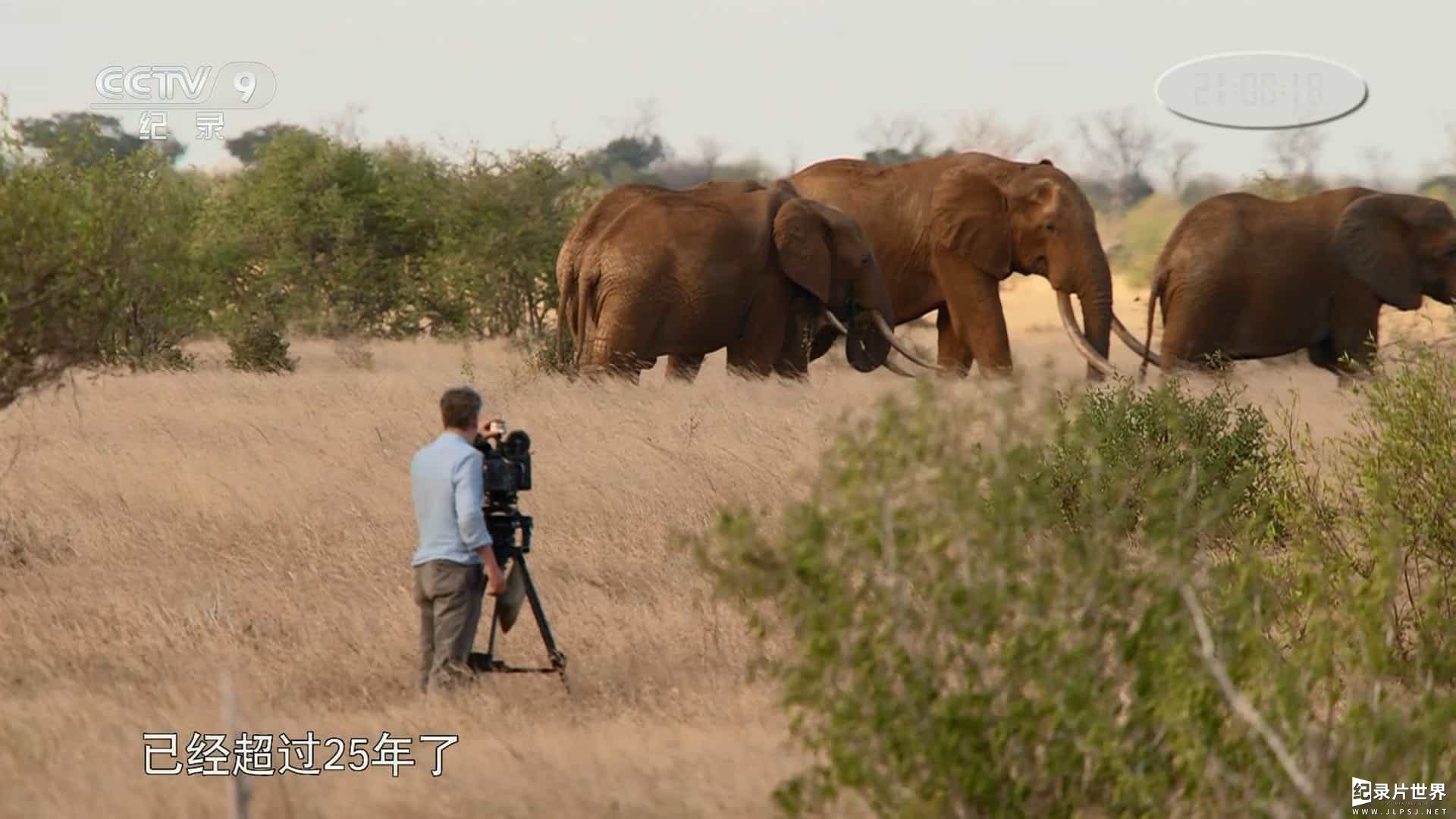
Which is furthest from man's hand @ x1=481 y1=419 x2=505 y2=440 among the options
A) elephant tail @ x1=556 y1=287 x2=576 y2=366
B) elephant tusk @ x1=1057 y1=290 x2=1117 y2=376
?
elephant tusk @ x1=1057 y1=290 x2=1117 y2=376

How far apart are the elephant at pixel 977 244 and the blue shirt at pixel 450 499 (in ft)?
45.6

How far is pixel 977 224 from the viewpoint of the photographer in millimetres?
23203

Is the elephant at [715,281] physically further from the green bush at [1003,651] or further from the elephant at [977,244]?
the green bush at [1003,651]

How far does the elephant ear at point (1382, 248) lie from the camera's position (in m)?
23.7

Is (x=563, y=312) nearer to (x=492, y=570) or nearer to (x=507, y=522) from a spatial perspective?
(x=507, y=522)

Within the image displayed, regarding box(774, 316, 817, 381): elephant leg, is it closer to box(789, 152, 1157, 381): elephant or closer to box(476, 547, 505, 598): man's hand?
box(789, 152, 1157, 381): elephant

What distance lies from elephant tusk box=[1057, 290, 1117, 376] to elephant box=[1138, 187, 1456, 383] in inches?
67.4

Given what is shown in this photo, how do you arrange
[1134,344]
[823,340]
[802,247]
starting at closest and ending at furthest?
1. [802,247]
2. [823,340]
3. [1134,344]

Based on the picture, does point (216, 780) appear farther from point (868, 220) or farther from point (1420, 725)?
point (868, 220)

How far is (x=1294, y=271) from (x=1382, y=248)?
996mm

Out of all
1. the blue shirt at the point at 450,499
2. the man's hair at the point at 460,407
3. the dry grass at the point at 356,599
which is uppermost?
the man's hair at the point at 460,407

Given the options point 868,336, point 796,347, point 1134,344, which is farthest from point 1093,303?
point 796,347

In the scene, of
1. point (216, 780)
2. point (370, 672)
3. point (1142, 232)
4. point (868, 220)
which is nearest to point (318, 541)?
point (370, 672)

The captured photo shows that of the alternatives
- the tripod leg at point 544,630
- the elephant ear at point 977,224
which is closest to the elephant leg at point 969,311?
the elephant ear at point 977,224
